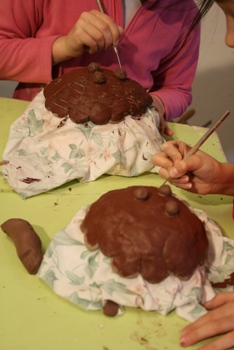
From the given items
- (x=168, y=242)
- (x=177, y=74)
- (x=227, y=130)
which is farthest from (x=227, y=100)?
(x=168, y=242)

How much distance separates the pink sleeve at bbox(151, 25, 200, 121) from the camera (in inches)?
57.4

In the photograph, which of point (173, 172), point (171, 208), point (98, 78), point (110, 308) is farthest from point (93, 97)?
point (110, 308)

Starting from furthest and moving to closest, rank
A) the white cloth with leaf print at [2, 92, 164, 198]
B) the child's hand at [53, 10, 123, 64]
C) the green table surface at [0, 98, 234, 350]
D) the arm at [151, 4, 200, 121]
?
the arm at [151, 4, 200, 121]
the child's hand at [53, 10, 123, 64]
the white cloth with leaf print at [2, 92, 164, 198]
the green table surface at [0, 98, 234, 350]

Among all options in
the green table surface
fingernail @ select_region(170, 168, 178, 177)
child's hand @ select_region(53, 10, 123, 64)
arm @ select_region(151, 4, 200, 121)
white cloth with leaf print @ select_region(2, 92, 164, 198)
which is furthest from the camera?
arm @ select_region(151, 4, 200, 121)

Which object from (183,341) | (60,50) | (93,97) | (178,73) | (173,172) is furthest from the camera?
(178,73)

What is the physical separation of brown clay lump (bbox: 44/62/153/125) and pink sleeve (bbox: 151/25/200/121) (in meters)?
0.32

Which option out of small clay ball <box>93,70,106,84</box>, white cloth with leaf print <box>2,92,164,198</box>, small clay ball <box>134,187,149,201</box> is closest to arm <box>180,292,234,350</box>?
small clay ball <box>134,187,149,201</box>

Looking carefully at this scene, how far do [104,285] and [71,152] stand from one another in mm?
412

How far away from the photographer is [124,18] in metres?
1.33

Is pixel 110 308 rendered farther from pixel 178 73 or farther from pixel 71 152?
pixel 178 73

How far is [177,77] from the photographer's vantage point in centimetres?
156

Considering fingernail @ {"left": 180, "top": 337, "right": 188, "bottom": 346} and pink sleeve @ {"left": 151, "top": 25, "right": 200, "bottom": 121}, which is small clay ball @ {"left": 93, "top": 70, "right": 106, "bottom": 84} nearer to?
pink sleeve @ {"left": 151, "top": 25, "right": 200, "bottom": 121}

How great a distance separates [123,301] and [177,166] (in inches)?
12.6

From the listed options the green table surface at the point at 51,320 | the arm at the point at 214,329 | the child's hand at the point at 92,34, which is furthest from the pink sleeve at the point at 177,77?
the arm at the point at 214,329
